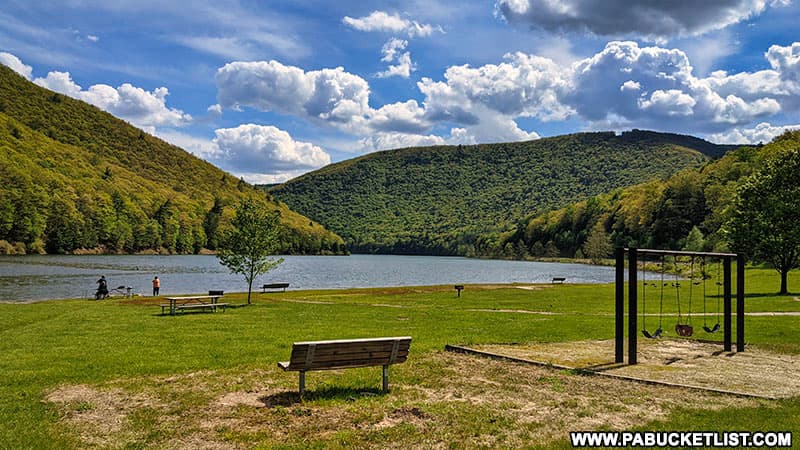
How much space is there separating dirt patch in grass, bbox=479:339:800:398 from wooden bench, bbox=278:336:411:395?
504cm

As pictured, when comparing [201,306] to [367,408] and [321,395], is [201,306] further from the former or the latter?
[367,408]

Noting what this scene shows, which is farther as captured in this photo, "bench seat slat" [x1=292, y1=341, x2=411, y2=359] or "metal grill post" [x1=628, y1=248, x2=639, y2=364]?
"metal grill post" [x1=628, y1=248, x2=639, y2=364]

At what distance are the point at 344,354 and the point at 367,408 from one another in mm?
976

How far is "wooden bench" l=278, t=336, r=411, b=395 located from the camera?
9.29m

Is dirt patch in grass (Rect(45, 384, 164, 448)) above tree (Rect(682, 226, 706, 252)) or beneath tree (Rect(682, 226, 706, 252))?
beneath

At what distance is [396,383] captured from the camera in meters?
11.0

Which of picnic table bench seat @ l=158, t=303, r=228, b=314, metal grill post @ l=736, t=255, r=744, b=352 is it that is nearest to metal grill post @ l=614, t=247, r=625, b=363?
metal grill post @ l=736, t=255, r=744, b=352

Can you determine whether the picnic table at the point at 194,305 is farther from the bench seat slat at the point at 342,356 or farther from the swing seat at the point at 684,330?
the swing seat at the point at 684,330

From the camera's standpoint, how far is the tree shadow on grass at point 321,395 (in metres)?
9.58

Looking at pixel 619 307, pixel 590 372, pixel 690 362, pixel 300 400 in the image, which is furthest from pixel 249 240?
pixel 690 362

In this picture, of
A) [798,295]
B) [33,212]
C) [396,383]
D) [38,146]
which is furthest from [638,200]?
[38,146]

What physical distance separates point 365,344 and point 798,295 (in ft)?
120

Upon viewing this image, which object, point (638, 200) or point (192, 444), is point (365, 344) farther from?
point (638, 200)

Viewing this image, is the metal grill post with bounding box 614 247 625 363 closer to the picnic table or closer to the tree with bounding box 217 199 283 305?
the picnic table
